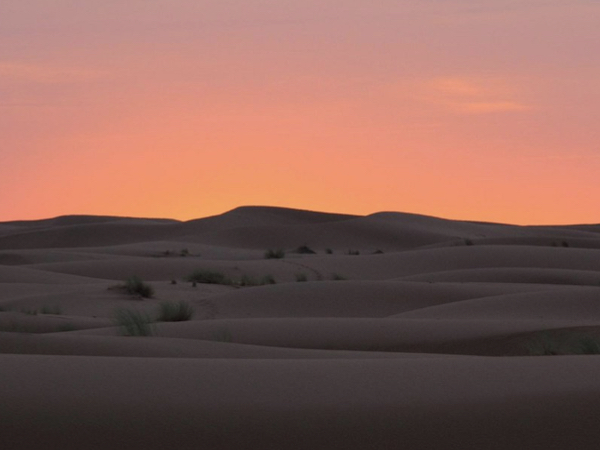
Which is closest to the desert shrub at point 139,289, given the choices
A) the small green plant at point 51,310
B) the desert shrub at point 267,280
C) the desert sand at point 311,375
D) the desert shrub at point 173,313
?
the desert sand at point 311,375

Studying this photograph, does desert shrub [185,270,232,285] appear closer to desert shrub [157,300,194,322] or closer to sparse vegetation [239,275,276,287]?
sparse vegetation [239,275,276,287]

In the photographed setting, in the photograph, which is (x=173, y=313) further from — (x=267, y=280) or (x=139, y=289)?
(x=267, y=280)

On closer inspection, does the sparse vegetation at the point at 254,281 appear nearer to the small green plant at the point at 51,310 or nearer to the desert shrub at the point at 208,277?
the desert shrub at the point at 208,277

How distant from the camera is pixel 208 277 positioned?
89.4 ft

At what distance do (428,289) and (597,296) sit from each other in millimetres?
3408

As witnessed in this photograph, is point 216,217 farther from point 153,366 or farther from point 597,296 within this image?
point 153,366

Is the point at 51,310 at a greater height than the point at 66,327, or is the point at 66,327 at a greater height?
the point at 51,310

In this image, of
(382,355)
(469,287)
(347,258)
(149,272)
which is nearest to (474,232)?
(347,258)

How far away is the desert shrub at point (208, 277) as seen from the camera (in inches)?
1054

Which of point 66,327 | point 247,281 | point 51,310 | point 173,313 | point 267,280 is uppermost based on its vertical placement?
point 267,280

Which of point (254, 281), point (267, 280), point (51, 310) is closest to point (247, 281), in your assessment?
point (254, 281)

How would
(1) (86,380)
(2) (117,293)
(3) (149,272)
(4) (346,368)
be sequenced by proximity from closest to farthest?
(1) (86,380) → (4) (346,368) → (2) (117,293) → (3) (149,272)

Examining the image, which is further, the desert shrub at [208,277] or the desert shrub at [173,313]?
the desert shrub at [208,277]

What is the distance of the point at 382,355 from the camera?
888cm
